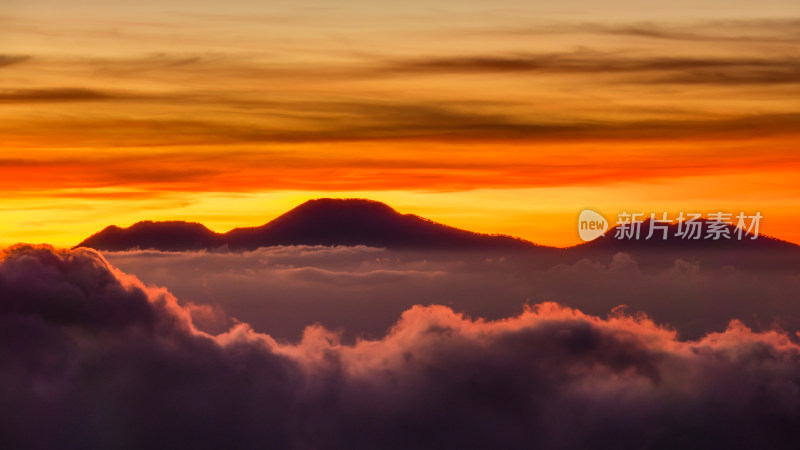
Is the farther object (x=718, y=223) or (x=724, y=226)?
(x=724, y=226)

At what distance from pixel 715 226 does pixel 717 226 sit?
56cm

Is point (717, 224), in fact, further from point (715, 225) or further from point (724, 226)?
point (724, 226)

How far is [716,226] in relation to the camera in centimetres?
10994

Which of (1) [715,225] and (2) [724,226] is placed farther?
(2) [724,226]

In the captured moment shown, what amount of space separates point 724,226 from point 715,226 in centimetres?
2587

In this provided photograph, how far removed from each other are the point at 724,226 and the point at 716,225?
90.5 ft

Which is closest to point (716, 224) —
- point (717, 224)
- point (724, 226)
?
point (717, 224)

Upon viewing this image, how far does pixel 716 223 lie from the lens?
109 meters

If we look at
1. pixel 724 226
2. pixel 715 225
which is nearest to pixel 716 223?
pixel 715 225

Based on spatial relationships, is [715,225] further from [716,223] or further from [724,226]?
[724,226]

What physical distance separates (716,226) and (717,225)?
1.03 m

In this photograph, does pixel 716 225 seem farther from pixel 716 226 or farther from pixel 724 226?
pixel 724 226

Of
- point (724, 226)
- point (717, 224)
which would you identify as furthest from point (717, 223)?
point (724, 226)

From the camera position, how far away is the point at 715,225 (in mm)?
108750
